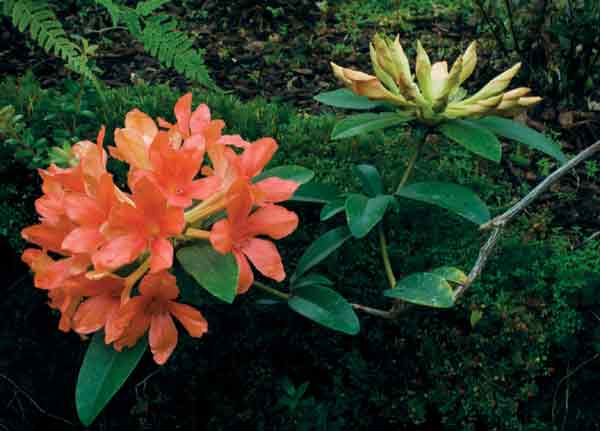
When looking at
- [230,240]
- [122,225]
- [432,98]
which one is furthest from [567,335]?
[122,225]

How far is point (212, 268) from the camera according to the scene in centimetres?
112

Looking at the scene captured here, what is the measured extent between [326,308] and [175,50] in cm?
137

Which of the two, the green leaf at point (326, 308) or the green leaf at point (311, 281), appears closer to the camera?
the green leaf at point (326, 308)

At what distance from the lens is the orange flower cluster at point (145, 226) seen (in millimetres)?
1058

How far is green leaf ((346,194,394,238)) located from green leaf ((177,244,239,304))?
12.9 inches

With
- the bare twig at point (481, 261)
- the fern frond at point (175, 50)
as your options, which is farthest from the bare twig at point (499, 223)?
the fern frond at point (175, 50)

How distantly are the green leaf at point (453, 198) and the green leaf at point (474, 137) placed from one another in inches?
4.6

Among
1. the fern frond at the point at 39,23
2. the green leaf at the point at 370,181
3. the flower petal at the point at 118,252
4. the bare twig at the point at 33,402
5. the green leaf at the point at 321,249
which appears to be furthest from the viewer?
the fern frond at the point at 39,23

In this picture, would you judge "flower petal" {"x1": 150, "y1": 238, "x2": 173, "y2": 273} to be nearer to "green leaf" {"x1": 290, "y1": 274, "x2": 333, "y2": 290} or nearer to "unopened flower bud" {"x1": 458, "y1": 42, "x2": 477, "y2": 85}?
"green leaf" {"x1": 290, "y1": 274, "x2": 333, "y2": 290}

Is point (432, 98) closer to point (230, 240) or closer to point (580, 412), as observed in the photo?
point (230, 240)

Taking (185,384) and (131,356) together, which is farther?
(185,384)

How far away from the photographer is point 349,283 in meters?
1.76

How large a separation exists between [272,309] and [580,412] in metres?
0.87

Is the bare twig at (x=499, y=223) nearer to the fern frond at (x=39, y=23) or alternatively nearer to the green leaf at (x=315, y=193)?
the green leaf at (x=315, y=193)
